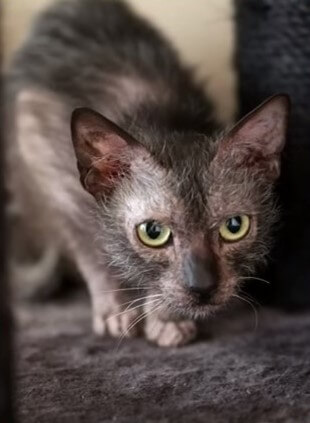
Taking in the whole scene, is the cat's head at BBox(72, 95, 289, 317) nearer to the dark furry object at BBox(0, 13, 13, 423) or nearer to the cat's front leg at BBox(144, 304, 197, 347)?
the cat's front leg at BBox(144, 304, 197, 347)

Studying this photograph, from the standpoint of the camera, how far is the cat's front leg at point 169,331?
1536mm

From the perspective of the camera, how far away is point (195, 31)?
2066 millimetres

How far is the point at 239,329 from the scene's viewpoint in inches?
64.2

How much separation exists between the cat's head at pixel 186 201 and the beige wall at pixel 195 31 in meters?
0.58

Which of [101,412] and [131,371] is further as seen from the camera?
[131,371]

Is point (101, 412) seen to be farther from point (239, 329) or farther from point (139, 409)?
point (239, 329)

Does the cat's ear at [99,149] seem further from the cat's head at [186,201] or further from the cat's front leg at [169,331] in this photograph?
the cat's front leg at [169,331]

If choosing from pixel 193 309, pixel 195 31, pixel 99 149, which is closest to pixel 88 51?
pixel 195 31

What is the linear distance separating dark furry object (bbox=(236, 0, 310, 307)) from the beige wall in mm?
258

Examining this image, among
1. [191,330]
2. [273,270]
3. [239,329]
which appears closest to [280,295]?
[273,270]

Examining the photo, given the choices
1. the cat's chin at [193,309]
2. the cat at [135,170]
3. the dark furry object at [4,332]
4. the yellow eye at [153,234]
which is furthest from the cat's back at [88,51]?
the dark furry object at [4,332]

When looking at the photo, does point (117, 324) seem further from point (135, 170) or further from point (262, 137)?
point (262, 137)

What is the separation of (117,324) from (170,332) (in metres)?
0.14

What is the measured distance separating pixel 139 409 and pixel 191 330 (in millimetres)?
400
